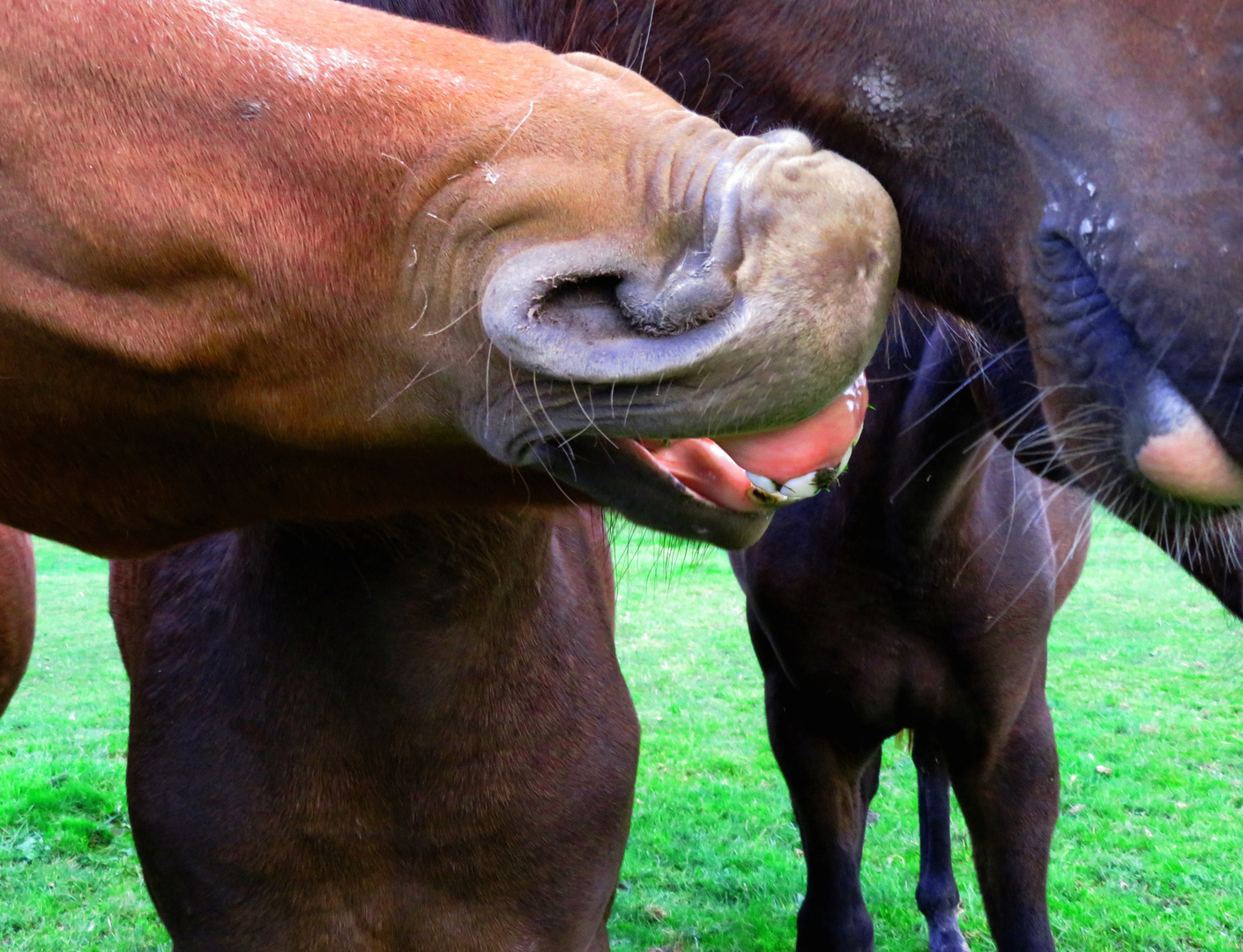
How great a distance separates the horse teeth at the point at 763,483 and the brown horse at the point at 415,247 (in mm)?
23

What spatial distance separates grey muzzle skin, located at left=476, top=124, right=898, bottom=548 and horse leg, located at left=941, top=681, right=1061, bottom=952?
2.81 m

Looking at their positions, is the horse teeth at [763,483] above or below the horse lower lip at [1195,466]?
below

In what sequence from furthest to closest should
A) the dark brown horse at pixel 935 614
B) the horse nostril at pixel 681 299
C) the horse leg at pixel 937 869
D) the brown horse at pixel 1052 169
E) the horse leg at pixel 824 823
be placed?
1. the horse leg at pixel 937 869
2. the horse leg at pixel 824 823
3. the dark brown horse at pixel 935 614
4. the brown horse at pixel 1052 169
5. the horse nostril at pixel 681 299

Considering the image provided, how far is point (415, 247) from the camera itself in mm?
1321

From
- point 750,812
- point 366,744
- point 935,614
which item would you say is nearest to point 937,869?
point 750,812

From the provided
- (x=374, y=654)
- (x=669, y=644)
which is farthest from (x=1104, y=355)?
(x=669, y=644)

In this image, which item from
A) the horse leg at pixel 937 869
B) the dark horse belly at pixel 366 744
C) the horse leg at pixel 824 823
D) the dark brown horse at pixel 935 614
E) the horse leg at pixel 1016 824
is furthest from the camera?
the horse leg at pixel 937 869

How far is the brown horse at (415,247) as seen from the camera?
121 centimetres

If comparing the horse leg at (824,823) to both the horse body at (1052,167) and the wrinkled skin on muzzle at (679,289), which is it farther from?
the wrinkled skin on muzzle at (679,289)

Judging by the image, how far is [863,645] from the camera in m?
3.68

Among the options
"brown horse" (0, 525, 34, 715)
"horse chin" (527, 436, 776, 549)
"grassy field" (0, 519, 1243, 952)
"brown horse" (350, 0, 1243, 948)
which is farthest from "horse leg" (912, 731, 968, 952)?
"horse chin" (527, 436, 776, 549)

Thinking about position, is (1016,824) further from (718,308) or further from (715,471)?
(718,308)

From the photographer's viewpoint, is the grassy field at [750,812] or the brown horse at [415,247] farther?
the grassy field at [750,812]

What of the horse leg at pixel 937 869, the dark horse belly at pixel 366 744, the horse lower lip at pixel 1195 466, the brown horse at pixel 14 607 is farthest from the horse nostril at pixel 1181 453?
the brown horse at pixel 14 607
